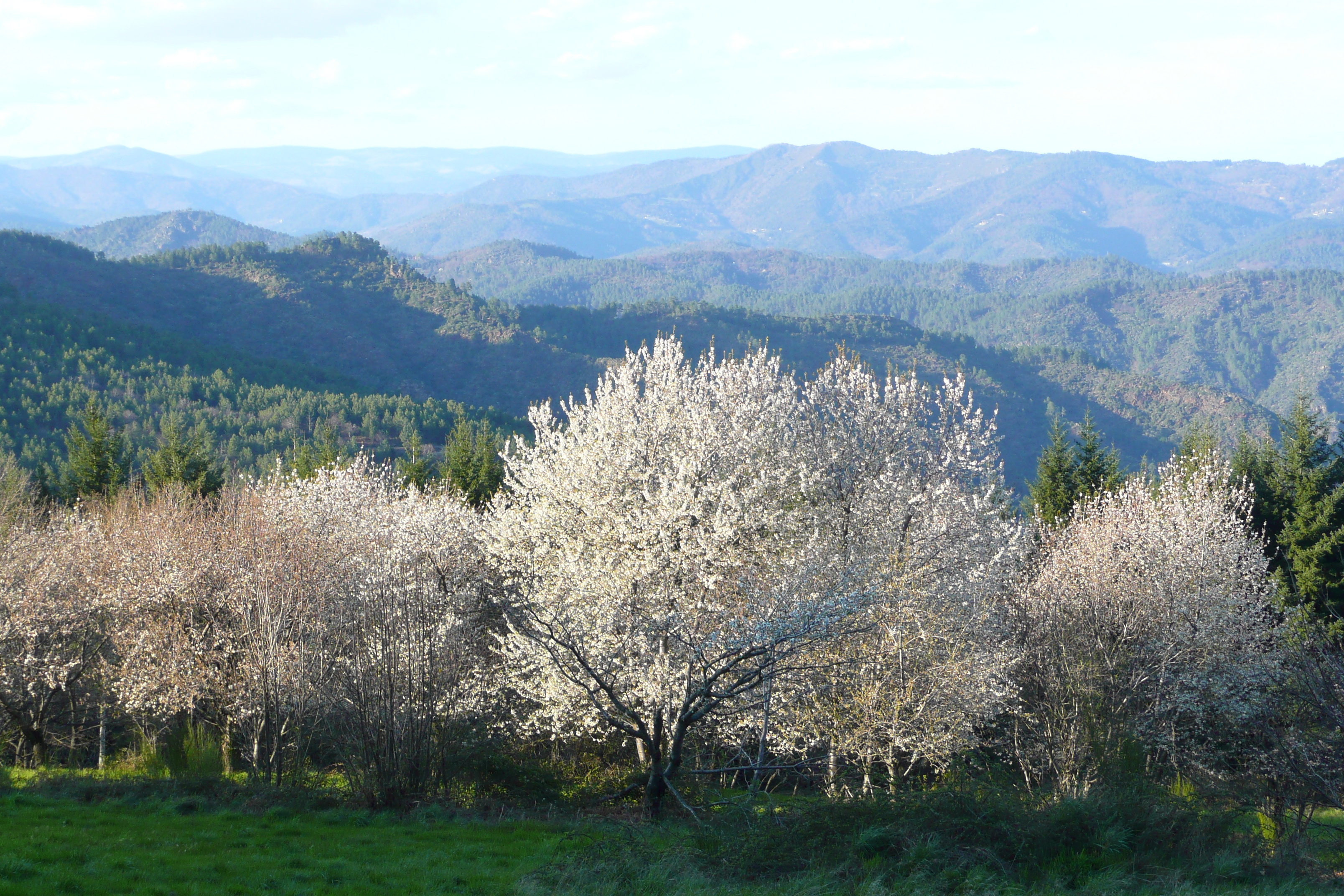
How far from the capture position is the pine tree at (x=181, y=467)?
44594mm

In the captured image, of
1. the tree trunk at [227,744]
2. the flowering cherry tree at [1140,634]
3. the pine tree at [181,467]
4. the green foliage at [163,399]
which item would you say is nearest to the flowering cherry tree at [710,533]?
the flowering cherry tree at [1140,634]

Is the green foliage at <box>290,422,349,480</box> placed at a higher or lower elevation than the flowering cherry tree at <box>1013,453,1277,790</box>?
lower

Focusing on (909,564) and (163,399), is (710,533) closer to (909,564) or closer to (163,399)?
(909,564)

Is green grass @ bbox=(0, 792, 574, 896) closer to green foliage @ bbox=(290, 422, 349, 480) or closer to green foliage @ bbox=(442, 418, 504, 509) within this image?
green foliage @ bbox=(442, 418, 504, 509)

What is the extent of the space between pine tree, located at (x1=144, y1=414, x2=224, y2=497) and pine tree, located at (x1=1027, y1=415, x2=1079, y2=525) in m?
37.9

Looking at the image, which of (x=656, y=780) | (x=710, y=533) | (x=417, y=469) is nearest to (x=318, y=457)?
(x=417, y=469)

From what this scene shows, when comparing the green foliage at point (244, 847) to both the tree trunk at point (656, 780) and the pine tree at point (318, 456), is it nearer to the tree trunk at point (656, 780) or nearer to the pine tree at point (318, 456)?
the tree trunk at point (656, 780)

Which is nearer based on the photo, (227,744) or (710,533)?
(710,533)

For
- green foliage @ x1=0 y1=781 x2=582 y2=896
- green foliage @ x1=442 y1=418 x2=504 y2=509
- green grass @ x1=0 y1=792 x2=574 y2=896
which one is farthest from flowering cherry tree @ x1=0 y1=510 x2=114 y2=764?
green foliage @ x1=442 y1=418 x2=504 y2=509

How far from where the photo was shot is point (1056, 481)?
149 feet

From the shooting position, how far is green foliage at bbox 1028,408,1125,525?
43.7m

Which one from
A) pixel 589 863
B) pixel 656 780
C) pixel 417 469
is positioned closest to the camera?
pixel 589 863

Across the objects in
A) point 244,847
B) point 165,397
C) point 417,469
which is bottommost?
point 165,397

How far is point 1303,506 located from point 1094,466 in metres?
11.1
